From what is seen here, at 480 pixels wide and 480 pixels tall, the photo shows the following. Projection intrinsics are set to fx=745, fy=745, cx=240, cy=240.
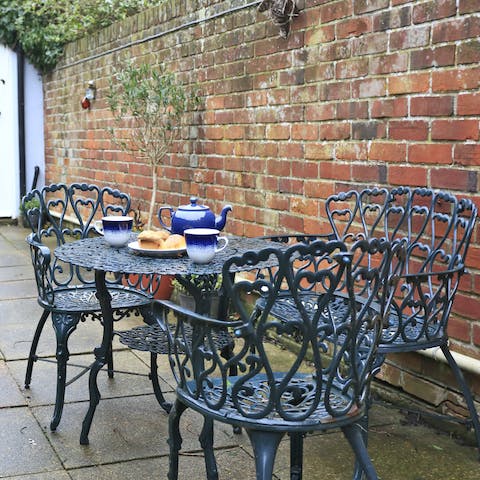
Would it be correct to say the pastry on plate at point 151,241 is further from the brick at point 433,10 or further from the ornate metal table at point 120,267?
the brick at point 433,10

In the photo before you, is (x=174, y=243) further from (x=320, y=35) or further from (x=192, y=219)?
(x=320, y=35)

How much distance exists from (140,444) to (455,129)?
1.91m

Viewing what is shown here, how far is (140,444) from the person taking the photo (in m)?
3.14

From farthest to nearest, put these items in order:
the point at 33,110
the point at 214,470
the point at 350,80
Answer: the point at 33,110
the point at 350,80
the point at 214,470

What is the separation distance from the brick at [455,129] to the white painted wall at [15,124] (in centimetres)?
746

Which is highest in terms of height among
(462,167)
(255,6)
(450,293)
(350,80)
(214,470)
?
(255,6)

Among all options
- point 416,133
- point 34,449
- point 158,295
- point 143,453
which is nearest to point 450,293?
point 416,133

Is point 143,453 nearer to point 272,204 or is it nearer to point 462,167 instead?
point 462,167

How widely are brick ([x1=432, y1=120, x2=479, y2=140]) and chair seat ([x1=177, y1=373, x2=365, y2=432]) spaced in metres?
1.40

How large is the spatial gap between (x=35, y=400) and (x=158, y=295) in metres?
1.99

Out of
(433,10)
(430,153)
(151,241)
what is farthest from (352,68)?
(151,241)

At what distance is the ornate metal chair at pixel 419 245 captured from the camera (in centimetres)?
287

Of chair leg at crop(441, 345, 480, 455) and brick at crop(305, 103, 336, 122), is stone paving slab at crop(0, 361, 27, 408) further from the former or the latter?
brick at crop(305, 103, 336, 122)

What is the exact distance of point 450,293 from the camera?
3.04 metres
